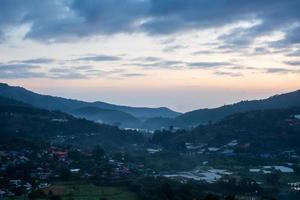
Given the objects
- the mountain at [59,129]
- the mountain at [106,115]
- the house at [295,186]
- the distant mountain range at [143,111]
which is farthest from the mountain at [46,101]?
the house at [295,186]

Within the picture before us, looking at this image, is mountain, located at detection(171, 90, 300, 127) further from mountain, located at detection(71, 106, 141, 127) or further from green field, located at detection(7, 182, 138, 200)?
green field, located at detection(7, 182, 138, 200)

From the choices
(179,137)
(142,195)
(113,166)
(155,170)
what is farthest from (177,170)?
(179,137)

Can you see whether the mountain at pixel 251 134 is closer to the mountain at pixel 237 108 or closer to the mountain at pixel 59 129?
the mountain at pixel 59 129

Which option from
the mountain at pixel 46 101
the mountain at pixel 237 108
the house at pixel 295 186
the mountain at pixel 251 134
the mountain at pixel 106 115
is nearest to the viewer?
the house at pixel 295 186

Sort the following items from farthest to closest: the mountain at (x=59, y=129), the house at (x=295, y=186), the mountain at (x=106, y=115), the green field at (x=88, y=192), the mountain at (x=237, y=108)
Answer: the mountain at (x=106, y=115)
the mountain at (x=237, y=108)
the mountain at (x=59, y=129)
the house at (x=295, y=186)
the green field at (x=88, y=192)

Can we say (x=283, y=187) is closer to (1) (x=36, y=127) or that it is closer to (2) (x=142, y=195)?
(2) (x=142, y=195)

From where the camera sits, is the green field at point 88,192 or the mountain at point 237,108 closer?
the green field at point 88,192

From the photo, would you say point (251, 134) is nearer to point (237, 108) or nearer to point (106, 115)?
point (237, 108)

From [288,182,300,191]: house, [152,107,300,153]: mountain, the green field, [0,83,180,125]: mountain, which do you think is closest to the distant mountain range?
[0,83,180,125]: mountain
